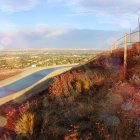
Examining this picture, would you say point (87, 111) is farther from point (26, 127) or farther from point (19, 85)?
point (19, 85)

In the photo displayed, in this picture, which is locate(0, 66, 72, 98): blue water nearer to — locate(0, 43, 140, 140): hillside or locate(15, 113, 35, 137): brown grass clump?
locate(0, 43, 140, 140): hillside

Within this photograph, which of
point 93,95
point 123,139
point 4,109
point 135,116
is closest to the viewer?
point 123,139

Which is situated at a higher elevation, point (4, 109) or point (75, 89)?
point (75, 89)

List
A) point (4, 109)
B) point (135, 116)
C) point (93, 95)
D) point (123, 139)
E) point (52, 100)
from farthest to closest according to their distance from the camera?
point (4, 109) < point (52, 100) < point (93, 95) < point (135, 116) < point (123, 139)

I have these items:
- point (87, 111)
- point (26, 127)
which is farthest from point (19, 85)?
point (87, 111)

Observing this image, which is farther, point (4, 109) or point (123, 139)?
point (4, 109)

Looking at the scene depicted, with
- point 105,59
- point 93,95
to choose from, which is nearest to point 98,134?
point 93,95

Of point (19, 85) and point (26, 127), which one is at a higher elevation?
point (26, 127)

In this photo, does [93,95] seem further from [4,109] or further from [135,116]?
[4,109]
